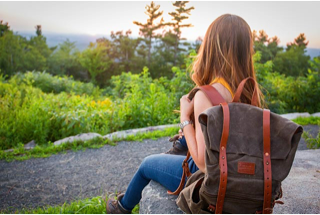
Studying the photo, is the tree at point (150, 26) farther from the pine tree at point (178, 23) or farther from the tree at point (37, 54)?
the tree at point (37, 54)

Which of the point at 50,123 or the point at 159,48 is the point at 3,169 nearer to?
the point at 50,123

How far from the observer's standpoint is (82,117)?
543cm

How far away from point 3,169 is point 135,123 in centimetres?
273

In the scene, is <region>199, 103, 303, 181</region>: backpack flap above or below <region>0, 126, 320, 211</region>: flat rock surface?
above

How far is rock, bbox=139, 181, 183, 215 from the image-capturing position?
6.18 feet

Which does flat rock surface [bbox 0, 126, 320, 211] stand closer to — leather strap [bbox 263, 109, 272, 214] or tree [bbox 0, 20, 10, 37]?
leather strap [bbox 263, 109, 272, 214]

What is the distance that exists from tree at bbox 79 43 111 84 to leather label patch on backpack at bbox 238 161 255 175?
2391 centimetres

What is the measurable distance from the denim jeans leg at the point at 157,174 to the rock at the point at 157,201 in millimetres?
56

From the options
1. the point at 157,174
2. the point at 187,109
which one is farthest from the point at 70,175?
the point at 187,109

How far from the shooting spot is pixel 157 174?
2.04m

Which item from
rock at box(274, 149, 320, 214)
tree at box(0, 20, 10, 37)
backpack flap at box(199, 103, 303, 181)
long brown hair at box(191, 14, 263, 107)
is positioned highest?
tree at box(0, 20, 10, 37)

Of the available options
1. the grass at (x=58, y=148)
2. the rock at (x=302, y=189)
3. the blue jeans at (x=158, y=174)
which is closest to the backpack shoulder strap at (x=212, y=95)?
the blue jeans at (x=158, y=174)


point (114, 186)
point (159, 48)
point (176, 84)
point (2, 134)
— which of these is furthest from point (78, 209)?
point (159, 48)

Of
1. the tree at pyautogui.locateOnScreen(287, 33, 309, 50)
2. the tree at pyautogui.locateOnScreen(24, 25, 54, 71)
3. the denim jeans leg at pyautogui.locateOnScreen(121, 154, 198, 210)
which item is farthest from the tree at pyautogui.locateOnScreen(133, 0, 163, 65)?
the denim jeans leg at pyautogui.locateOnScreen(121, 154, 198, 210)
